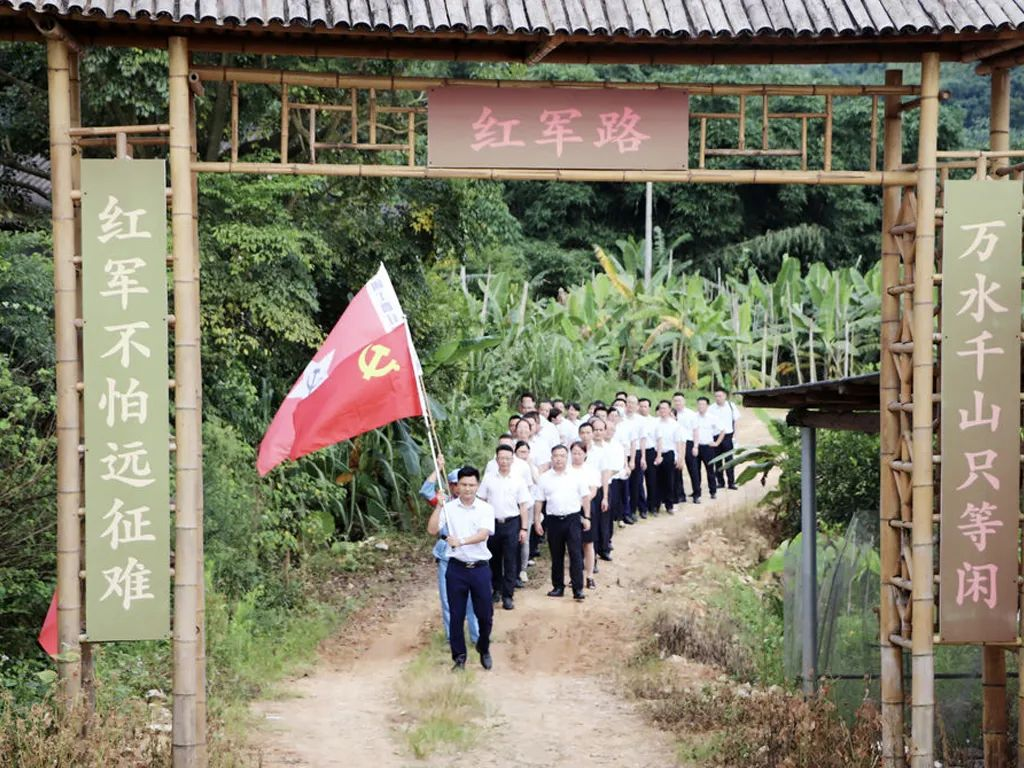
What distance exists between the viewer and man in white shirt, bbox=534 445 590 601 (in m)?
13.2

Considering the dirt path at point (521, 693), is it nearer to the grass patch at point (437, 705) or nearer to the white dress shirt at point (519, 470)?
the grass patch at point (437, 705)

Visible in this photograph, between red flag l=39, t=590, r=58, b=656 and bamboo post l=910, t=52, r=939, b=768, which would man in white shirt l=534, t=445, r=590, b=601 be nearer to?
bamboo post l=910, t=52, r=939, b=768

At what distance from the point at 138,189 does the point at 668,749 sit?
477 centimetres

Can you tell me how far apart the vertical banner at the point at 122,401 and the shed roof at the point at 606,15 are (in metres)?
0.86

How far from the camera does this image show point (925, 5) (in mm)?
7340

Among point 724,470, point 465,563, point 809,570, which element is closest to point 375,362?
point 465,563

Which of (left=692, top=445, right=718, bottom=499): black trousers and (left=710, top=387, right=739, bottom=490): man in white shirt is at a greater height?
(left=710, top=387, right=739, bottom=490): man in white shirt

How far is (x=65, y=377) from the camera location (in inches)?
285

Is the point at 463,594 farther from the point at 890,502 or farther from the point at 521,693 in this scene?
the point at 890,502

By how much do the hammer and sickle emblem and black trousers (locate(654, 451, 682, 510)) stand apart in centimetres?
975

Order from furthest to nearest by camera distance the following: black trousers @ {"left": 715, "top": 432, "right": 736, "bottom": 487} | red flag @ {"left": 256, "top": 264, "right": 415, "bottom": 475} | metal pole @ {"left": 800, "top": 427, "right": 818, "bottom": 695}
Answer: black trousers @ {"left": 715, "top": 432, "right": 736, "bottom": 487} < metal pole @ {"left": 800, "top": 427, "right": 818, "bottom": 695} < red flag @ {"left": 256, "top": 264, "right": 415, "bottom": 475}

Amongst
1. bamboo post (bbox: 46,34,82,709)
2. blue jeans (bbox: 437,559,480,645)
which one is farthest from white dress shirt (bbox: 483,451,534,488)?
bamboo post (bbox: 46,34,82,709)

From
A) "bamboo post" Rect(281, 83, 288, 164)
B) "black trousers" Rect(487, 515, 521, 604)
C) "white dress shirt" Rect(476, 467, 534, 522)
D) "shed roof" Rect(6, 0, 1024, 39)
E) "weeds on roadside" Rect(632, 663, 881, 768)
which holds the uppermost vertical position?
"shed roof" Rect(6, 0, 1024, 39)

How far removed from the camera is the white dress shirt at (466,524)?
10648 mm
